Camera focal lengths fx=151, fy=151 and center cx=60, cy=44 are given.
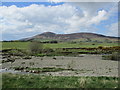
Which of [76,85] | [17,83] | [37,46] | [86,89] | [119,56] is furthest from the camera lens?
[37,46]

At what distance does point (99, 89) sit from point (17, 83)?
6397mm

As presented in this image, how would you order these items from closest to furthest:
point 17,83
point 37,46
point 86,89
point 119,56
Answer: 1. point 86,89
2. point 17,83
3. point 119,56
4. point 37,46

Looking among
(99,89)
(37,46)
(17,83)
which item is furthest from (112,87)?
(37,46)

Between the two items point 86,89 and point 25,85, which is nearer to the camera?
point 86,89

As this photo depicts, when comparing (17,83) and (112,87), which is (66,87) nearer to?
(112,87)

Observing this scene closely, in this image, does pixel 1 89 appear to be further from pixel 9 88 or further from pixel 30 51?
pixel 30 51

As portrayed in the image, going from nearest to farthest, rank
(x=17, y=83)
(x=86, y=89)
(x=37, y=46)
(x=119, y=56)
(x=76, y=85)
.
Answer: (x=86, y=89), (x=76, y=85), (x=17, y=83), (x=119, y=56), (x=37, y=46)

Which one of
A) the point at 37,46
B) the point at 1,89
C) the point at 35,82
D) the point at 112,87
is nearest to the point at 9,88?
the point at 1,89

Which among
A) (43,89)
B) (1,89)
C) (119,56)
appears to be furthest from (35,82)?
(119,56)

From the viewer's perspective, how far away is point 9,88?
10.9 metres

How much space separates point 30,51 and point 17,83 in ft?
191

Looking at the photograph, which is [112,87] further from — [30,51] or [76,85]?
[30,51]

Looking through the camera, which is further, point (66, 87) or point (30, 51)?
point (30, 51)

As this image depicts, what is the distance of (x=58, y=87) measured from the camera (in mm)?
11023
